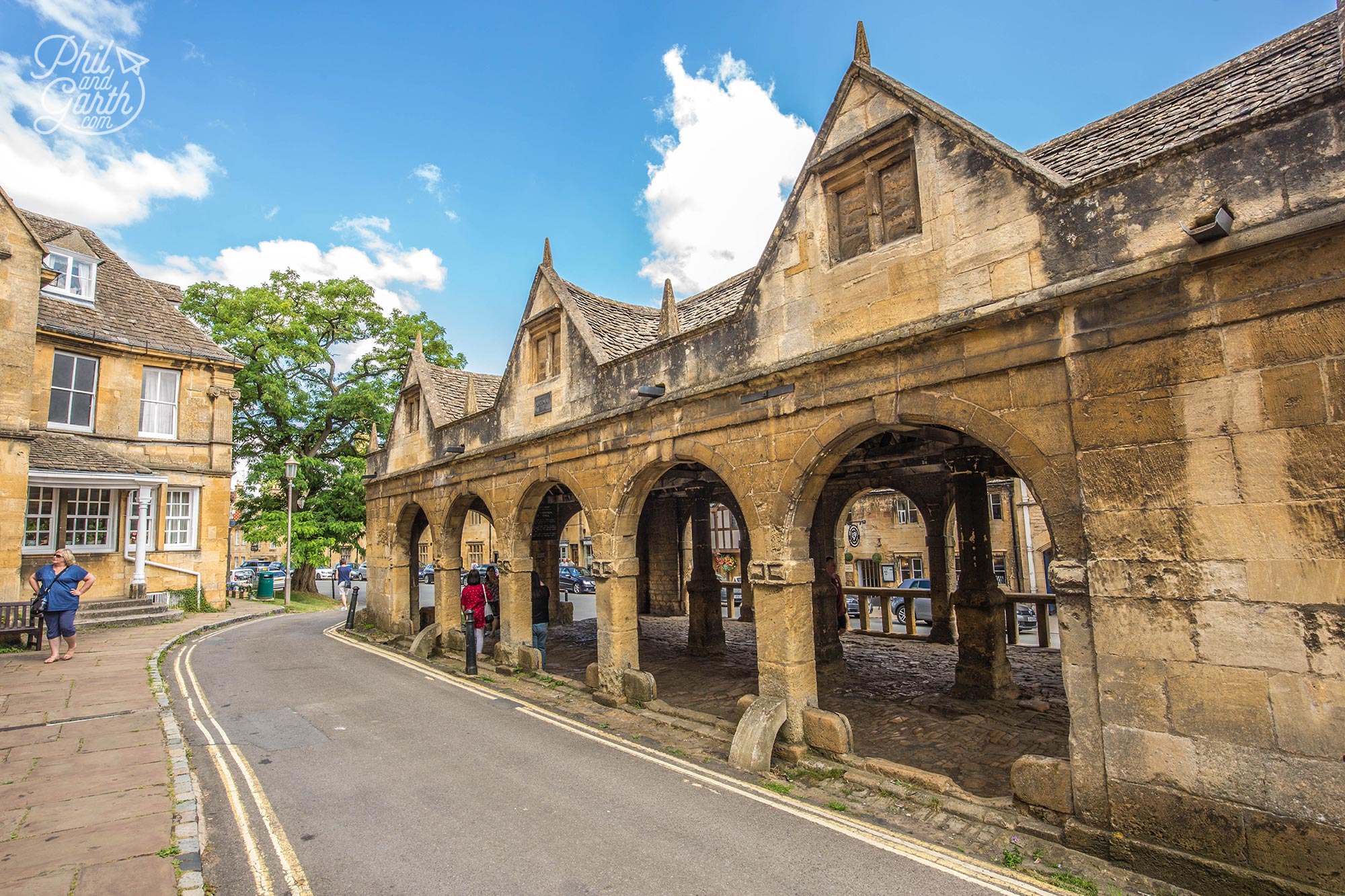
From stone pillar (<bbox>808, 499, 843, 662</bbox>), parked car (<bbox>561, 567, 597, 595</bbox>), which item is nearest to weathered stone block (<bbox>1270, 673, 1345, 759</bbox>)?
stone pillar (<bbox>808, 499, 843, 662</bbox>)

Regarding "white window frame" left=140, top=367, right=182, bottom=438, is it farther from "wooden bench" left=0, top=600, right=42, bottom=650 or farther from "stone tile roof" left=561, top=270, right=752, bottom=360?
"stone tile roof" left=561, top=270, right=752, bottom=360

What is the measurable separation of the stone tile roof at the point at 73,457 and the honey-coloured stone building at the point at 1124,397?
1666 cm

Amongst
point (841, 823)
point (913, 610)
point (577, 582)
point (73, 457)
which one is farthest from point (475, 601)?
point (577, 582)

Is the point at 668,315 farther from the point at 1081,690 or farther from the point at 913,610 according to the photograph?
the point at 913,610

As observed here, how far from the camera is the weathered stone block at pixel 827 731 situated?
7098 millimetres

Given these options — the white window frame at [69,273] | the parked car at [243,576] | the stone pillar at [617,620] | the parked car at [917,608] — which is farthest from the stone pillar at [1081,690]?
the parked car at [243,576]

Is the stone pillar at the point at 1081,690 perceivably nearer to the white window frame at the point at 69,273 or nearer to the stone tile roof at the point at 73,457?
the stone tile roof at the point at 73,457

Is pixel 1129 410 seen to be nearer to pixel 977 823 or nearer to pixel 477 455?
pixel 977 823

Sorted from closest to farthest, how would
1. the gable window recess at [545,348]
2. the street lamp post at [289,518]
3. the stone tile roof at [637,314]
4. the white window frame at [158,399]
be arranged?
the stone tile roof at [637,314] → the gable window recess at [545,348] → the white window frame at [158,399] → the street lamp post at [289,518]

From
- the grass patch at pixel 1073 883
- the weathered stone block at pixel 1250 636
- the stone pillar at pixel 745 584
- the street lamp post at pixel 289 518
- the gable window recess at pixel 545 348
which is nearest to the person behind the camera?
the weathered stone block at pixel 1250 636

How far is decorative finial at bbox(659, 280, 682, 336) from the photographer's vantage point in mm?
10117

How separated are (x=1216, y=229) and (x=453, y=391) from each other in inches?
654

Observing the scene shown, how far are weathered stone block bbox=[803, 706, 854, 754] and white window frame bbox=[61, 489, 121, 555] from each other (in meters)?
21.1

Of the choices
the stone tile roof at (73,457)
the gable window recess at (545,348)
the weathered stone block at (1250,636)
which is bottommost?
the weathered stone block at (1250,636)
